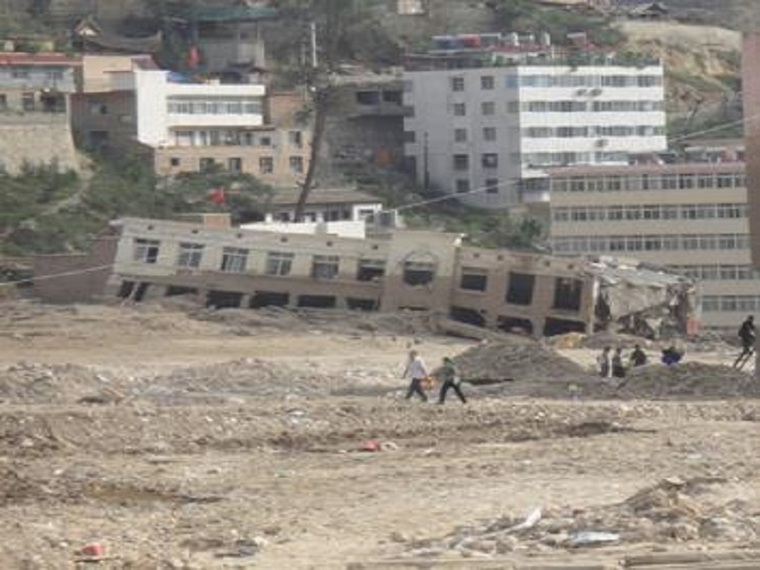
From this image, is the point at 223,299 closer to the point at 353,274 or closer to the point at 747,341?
the point at 353,274

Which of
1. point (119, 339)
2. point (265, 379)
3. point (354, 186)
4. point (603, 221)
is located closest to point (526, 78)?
point (354, 186)


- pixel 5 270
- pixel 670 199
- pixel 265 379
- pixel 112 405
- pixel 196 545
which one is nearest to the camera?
pixel 196 545

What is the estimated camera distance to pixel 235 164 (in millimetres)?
67375

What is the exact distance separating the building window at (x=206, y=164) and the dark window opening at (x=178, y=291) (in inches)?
702

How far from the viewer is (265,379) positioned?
35.1 m

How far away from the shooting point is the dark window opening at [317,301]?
4797cm

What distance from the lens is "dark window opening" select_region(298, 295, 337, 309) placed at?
48.0m

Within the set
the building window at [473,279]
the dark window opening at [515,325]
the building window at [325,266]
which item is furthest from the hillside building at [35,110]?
the dark window opening at [515,325]

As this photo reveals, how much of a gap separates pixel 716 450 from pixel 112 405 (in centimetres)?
867

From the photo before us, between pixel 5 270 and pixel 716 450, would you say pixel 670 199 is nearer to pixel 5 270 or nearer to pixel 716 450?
pixel 5 270

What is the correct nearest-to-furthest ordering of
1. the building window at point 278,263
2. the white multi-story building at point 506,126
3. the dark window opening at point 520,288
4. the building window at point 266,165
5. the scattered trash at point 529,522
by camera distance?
the scattered trash at point 529,522, the dark window opening at point 520,288, the building window at point 278,263, the building window at point 266,165, the white multi-story building at point 506,126

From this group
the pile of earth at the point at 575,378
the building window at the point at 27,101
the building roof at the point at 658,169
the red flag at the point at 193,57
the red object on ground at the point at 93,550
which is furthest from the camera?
the red flag at the point at 193,57

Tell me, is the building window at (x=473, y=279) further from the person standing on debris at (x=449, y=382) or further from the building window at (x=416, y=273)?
the person standing on debris at (x=449, y=382)

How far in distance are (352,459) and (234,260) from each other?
22.6m
